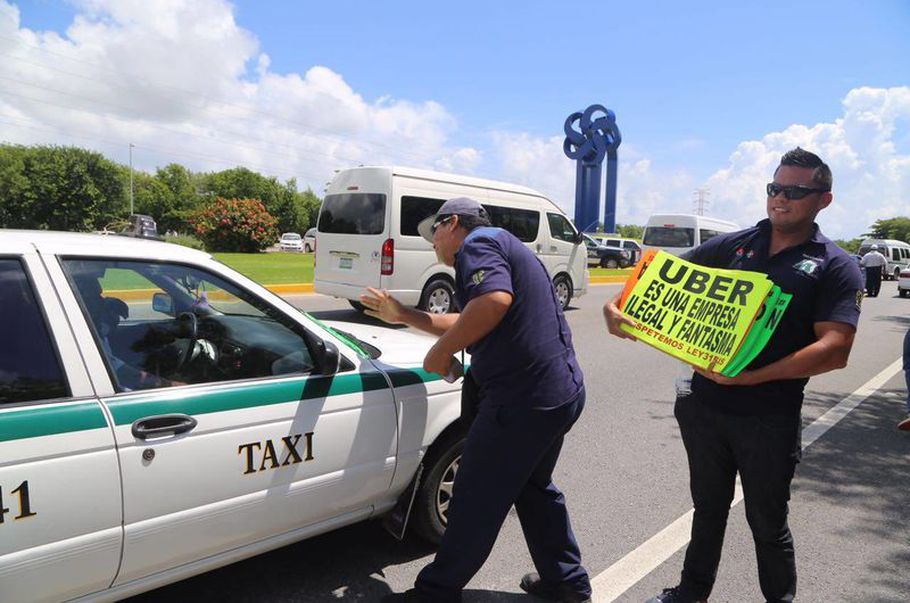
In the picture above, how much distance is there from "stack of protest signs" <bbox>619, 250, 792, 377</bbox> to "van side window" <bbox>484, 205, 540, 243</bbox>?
8.46m

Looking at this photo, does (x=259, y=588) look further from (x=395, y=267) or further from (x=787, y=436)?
(x=395, y=267)

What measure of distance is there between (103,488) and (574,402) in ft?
5.61

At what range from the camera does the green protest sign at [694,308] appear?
7.02 feet

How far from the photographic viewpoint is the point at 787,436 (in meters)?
2.20

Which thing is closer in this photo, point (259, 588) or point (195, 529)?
point (195, 529)

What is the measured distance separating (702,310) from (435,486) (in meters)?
1.50

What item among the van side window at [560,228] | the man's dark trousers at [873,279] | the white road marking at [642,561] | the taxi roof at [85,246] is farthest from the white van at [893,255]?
the taxi roof at [85,246]

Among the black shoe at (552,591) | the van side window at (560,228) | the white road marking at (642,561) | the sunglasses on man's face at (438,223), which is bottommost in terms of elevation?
the white road marking at (642,561)

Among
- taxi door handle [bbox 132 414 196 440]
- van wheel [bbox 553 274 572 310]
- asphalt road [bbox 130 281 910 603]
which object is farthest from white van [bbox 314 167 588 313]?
taxi door handle [bbox 132 414 196 440]

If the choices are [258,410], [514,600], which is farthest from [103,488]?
[514,600]

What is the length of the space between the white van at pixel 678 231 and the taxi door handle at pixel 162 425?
63.7 feet

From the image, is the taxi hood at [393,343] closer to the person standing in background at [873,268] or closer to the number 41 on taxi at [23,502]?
the number 41 on taxi at [23,502]

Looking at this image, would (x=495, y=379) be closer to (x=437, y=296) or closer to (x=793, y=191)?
(x=793, y=191)

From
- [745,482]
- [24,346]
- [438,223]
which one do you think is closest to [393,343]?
[438,223]
